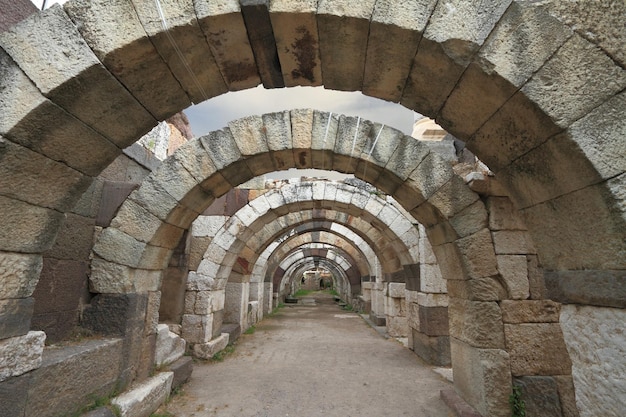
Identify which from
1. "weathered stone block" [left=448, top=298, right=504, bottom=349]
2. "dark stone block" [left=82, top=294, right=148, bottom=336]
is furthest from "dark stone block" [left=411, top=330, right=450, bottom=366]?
"dark stone block" [left=82, top=294, right=148, bottom=336]

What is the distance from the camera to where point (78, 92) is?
188 cm

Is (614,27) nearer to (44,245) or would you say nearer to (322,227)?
(44,245)

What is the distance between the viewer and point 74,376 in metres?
2.83

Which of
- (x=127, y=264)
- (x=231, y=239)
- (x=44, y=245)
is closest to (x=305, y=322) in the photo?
(x=231, y=239)

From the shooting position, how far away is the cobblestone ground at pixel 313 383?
163 inches

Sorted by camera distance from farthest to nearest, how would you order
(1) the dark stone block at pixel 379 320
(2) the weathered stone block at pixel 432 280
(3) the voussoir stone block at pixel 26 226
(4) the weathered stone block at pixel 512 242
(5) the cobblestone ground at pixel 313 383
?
(1) the dark stone block at pixel 379 320 < (2) the weathered stone block at pixel 432 280 < (5) the cobblestone ground at pixel 313 383 < (4) the weathered stone block at pixel 512 242 < (3) the voussoir stone block at pixel 26 226

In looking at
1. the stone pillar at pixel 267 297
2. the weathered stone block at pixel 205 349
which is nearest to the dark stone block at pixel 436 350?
the weathered stone block at pixel 205 349

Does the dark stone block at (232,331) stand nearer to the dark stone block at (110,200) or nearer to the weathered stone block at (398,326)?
the weathered stone block at (398,326)

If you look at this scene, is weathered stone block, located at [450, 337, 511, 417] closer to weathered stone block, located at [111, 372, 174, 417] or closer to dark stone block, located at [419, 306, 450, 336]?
dark stone block, located at [419, 306, 450, 336]

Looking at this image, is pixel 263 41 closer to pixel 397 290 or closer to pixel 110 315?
pixel 110 315

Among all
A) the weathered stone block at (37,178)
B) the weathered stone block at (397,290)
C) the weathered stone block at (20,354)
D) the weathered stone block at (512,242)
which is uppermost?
the weathered stone block at (37,178)

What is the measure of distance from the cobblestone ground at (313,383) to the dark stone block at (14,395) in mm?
2036

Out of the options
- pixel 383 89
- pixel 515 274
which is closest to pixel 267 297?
pixel 515 274

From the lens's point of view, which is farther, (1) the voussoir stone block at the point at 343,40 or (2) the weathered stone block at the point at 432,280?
(2) the weathered stone block at the point at 432,280
